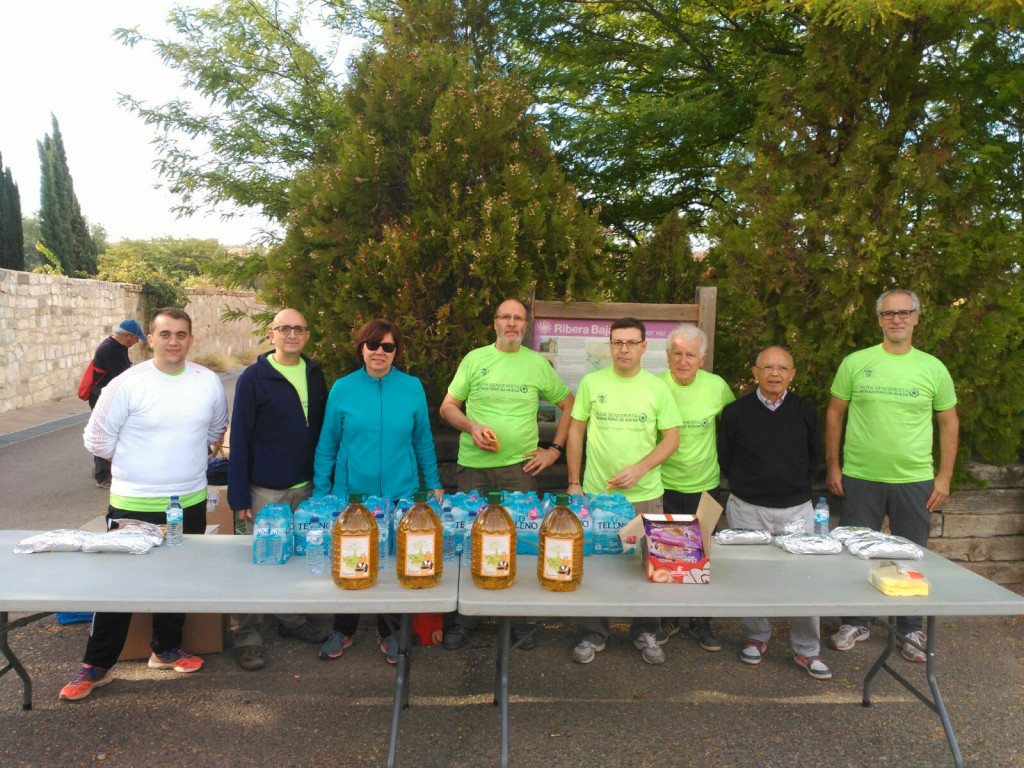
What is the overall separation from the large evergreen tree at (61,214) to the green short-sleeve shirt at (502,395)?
28.4 meters

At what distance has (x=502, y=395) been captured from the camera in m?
4.13

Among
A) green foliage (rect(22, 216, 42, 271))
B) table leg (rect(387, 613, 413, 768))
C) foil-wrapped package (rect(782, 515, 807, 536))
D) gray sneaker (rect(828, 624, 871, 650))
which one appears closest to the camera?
table leg (rect(387, 613, 413, 768))

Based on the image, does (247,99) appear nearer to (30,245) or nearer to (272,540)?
(272,540)

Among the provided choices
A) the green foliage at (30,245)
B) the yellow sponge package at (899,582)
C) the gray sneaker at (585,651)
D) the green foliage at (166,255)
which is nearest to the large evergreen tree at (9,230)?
the green foliage at (166,255)

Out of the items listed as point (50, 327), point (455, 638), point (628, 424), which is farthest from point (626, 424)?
point (50, 327)

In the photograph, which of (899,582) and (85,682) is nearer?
(899,582)

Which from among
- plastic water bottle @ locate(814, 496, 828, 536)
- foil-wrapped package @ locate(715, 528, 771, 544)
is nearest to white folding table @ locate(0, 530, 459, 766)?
foil-wrapped package @ locate(715, 528, 771, 544)

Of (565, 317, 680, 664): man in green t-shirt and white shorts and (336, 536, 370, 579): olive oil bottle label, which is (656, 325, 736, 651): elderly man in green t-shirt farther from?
(336, 536, 370, 579): olive oil bottle label

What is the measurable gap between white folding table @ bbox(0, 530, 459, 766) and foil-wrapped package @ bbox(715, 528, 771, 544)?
1245 mm

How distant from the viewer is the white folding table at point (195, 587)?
2.58 metres

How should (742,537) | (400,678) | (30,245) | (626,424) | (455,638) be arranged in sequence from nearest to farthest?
1. (400,678)
2. (742,537)
3. (626,424)
4. (455,638)
5. (30,245)

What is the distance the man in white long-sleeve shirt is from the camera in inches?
134

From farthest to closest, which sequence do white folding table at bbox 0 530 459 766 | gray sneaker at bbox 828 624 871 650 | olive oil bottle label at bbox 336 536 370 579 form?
gray sneaker at bbox 828 624 871 650 < olive oil bottle label at bbox 336 536 370 579 < white folding table at bbox 0 530 459 766

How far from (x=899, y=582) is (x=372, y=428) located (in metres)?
2.35
